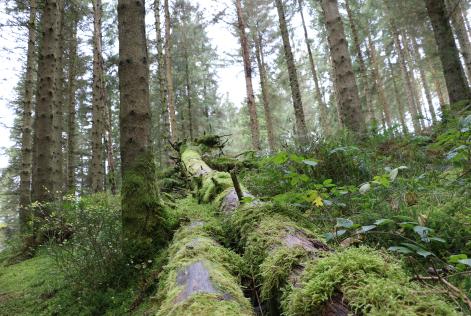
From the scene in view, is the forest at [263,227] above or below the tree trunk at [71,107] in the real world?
below

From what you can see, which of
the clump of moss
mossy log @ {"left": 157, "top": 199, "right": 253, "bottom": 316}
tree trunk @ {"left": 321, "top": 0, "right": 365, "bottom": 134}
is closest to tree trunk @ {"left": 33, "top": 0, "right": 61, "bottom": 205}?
mossy log @ {"left": 157, "top": 199, "right": 253, "bottom": 316}

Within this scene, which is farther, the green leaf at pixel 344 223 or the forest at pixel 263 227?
the green leaf at pixel 344 223

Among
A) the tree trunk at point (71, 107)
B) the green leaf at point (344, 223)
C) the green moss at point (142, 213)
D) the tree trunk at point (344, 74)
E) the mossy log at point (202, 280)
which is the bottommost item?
the mossy log at point (202, 280)

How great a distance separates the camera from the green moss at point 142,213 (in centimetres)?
332

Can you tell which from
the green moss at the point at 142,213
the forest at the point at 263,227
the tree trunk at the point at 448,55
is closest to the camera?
the forest at the point at 263,227

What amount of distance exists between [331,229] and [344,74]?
16.8 feet

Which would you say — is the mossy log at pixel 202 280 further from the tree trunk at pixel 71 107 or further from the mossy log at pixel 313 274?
the tree trunk at pixel 71 107

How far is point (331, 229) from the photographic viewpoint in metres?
2.91

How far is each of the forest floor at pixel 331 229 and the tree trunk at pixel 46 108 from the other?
265cm

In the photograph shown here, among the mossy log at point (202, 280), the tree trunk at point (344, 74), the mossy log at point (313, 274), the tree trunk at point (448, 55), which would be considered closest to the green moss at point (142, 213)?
the mossy log at point (202, 280)

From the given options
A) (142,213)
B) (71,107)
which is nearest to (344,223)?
(142,213)

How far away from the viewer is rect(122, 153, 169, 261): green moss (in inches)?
131

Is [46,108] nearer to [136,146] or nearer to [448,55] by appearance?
[136,146]

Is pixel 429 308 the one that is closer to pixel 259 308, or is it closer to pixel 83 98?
pixel 259 308
